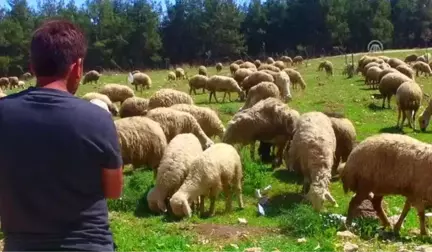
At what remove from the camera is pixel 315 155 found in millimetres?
10961

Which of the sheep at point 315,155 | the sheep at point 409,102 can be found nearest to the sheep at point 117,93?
the sheep at point 409,102

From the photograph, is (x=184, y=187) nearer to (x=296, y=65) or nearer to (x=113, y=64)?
(x=296, y=65)

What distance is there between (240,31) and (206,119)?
220 ft

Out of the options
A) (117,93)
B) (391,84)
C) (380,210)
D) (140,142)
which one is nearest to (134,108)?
(117,93)

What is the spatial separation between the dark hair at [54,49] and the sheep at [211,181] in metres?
6.52

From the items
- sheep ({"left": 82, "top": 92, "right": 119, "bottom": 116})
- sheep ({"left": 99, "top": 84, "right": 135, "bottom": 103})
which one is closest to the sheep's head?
sheep ({"left": 82, "top": 92, "right": 119, "bottom": 116})

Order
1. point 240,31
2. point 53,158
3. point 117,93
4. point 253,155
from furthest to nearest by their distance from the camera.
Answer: point 240,31
point 117,93
point 253,155
point 53,158

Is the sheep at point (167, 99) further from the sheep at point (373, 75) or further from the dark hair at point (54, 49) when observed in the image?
the sheep at point (373, 75)

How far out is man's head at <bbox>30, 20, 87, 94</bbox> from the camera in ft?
11.0

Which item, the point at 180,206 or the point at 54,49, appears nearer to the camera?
the point at 54,49

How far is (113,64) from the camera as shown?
72750 mm

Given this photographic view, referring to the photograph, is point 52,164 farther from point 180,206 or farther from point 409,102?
point 409,102

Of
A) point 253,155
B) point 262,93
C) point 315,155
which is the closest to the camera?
point 315,155

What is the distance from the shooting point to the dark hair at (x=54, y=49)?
336cm
